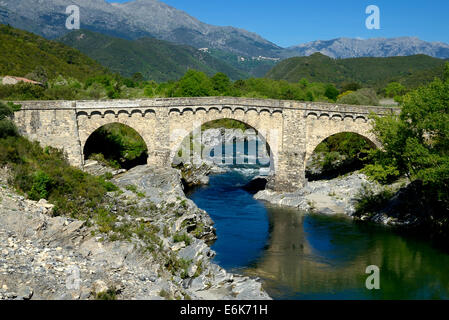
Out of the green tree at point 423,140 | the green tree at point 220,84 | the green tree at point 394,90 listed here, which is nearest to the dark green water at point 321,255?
the green tree at point 423,140

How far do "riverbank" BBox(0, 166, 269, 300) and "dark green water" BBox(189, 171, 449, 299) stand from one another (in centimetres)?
216

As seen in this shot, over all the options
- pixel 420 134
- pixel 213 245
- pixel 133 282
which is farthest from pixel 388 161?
pixel 133 282

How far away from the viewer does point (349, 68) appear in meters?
152

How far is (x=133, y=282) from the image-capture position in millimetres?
14828

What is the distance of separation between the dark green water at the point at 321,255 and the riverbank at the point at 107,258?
2.16 m

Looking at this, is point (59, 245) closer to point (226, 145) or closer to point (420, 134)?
point (420, 134)

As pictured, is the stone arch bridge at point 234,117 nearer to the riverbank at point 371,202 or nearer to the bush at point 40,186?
the riverbank at point 371,202

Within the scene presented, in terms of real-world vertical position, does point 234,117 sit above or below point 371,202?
above

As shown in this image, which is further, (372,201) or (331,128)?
(331,128)

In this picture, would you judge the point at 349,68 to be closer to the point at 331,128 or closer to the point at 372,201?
the point at 331,128

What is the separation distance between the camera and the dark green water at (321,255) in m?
19.0

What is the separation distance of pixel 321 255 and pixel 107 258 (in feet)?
39.6

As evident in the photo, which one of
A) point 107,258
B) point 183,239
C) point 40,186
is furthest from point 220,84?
point 107,258
